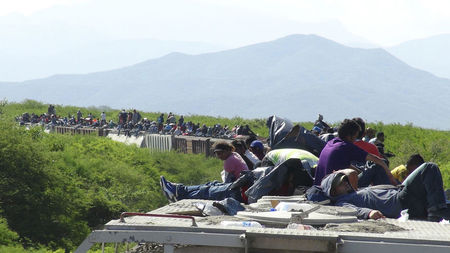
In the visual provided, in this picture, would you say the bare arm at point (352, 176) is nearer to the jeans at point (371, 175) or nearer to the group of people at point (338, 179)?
the group of people at point (338, 179)

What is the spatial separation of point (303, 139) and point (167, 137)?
1372 inches

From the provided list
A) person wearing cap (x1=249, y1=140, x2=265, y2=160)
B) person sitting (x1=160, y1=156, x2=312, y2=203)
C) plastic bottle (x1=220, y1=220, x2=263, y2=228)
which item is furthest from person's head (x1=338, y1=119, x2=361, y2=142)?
person wearing cap (x1=249, y1=140, x2=265, y2=160)

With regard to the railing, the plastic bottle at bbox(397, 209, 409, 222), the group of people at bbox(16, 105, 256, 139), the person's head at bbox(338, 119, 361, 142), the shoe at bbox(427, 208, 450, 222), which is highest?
the person's head at bbox(338, 119, 361, 142)

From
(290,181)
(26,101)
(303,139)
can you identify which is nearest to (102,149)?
(303,139)

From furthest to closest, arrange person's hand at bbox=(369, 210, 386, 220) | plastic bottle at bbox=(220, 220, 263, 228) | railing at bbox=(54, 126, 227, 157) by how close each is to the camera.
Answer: railing at bbox=(54, 126, 227, 157)
person's hand at bbox=(369, 210, 386, 220)
plastic bottle at bbox=(220, 220, 263, 228)

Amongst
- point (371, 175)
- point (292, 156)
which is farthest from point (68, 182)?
point (371, 175)

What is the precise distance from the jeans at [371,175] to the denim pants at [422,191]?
5.62 feet

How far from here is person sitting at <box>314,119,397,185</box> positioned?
29.4 feet

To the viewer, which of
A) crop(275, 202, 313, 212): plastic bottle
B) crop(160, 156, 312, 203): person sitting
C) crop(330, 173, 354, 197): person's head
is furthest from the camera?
crop(160, 156, 312, 203): person sitting

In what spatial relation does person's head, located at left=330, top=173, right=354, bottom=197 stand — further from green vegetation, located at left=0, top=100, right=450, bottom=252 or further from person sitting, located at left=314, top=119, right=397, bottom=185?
green vegetation, located at left=0, top=100, right=450, bottom=252

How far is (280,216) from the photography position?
6359 mm

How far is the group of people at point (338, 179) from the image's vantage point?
771cm

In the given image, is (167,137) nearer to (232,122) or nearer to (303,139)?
(232,122)

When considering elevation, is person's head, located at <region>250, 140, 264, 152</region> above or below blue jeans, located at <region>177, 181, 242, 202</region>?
above
